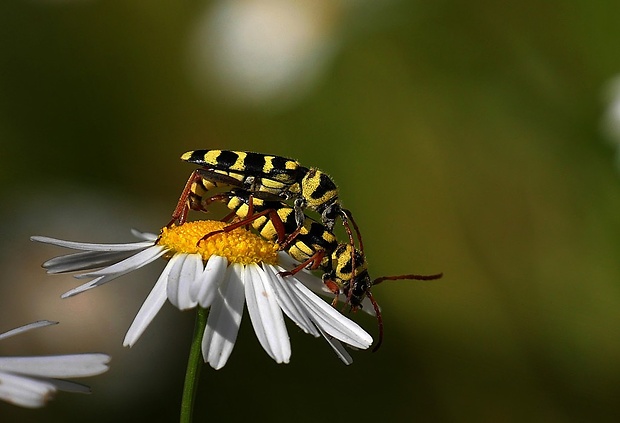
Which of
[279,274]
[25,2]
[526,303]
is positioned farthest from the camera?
[25,2]

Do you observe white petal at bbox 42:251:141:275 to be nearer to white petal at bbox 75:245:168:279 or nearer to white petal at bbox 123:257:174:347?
white petal at bbox 75:245:168:279

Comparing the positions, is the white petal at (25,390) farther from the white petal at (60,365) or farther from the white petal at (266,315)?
the white petal at (266,315)

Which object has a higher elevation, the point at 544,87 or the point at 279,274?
the point at 544,87

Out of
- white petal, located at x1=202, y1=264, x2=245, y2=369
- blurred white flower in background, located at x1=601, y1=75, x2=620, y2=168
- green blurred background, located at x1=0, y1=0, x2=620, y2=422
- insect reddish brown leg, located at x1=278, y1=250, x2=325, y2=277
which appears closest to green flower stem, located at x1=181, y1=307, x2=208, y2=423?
white petal, located at x1=202, y1=264, x2=245, y2=369

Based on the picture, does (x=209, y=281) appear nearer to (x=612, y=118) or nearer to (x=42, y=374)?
(x=42, y=374)

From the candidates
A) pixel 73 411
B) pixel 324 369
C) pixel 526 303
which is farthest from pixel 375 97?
pixel 73 411

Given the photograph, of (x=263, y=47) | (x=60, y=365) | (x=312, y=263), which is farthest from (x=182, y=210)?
(x=263, y=47)

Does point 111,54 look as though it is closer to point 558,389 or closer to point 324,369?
point 324,369
